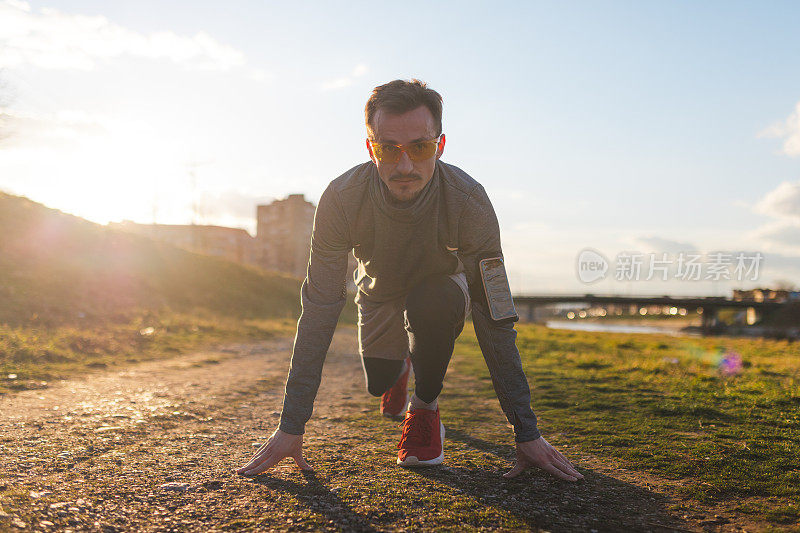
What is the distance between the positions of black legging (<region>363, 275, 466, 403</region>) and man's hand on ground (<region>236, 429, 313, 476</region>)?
28.8 inches

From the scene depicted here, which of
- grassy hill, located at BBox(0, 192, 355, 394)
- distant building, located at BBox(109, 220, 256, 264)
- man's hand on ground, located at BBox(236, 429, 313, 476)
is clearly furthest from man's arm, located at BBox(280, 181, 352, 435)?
distant building, located at BBox(109, 220, 256, 264)

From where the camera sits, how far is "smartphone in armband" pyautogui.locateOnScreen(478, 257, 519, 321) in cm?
263

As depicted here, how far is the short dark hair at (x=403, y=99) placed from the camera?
8.36ft

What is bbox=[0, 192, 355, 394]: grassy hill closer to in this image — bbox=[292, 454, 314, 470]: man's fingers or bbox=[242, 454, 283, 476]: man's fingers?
bbox=[242, 454, 283, 476]: man's fingers

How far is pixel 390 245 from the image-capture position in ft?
9.50

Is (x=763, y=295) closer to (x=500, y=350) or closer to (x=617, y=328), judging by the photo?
(x=617, y=328)

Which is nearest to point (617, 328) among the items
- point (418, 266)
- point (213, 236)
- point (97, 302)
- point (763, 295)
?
A: point (763, 295)

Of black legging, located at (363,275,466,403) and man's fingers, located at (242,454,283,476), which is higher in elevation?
black legging, located at (363,275,466,403)

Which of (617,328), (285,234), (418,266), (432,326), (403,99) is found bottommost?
(617,328)

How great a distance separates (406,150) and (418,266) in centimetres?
72

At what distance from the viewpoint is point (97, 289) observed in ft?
45.3

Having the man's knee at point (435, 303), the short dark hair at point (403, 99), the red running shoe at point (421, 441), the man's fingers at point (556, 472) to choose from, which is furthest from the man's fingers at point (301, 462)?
the short dark hair at point (403, 99)

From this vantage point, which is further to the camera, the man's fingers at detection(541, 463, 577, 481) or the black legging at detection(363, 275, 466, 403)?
the black legging at detection(363, 275, 466, 403)

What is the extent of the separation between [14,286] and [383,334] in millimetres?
11507
